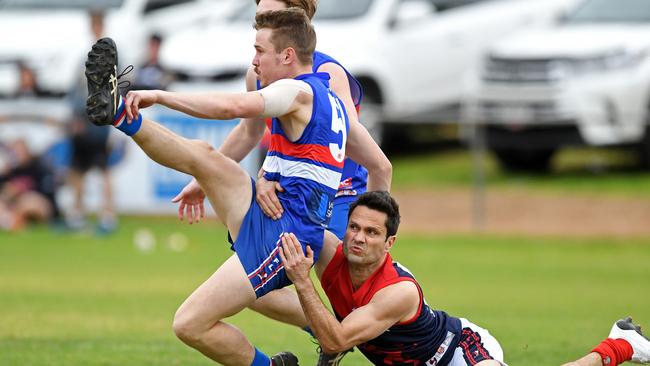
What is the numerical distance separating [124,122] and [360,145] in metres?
1.56

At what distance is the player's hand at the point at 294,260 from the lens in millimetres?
6887

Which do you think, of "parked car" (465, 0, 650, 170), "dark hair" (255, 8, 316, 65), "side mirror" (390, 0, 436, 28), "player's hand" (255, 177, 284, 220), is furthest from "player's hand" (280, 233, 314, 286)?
"side mirror" (390, 0, 436, 28)

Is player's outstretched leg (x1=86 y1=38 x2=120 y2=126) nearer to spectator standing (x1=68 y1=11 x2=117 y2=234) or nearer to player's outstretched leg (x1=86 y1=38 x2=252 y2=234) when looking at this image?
player's outstretched leg (x1=86 y1=38 x2=252 y2=234)

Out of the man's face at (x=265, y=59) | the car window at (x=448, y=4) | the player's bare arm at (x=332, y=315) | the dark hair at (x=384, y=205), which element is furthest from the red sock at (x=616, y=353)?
the car window at (x=448, y=4)

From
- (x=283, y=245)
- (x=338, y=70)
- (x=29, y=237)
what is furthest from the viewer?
(x=29, y=237)

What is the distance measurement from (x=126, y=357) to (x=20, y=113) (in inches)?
368

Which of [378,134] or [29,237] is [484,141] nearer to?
[378,134]

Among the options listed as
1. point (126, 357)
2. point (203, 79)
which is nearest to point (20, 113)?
→ point (203, 79)

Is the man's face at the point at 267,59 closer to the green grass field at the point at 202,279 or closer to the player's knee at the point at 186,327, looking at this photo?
Result: the player's knee at the point at 186,327

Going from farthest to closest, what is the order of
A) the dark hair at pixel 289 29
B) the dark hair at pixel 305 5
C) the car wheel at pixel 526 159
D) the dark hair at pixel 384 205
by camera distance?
the car wheel at pixel 526 159
the dark hair at pixel 305 5
the dark hair at pixel 384 205
the dark hair at pixel 289 29

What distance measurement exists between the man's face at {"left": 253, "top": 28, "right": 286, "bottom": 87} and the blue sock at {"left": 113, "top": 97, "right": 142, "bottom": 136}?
0.78m

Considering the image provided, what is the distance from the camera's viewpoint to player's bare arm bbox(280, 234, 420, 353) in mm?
6883

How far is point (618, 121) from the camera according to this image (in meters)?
17.7

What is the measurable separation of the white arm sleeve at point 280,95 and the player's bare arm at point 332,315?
690mm
